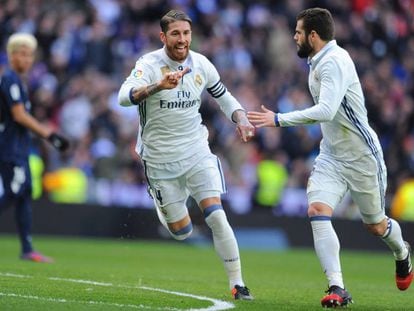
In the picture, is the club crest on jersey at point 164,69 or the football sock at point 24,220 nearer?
the club crest on jersey at point 164,69

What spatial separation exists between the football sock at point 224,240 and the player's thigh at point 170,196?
1.75ft

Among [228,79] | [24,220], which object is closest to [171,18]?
[24,220]

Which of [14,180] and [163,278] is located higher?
[14,180]

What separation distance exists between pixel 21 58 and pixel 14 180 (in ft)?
5.06

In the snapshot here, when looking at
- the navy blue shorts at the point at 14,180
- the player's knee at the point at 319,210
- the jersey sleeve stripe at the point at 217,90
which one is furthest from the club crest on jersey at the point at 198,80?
the navy blue shorts at the point at 14,180

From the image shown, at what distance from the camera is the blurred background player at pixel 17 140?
1423 cm

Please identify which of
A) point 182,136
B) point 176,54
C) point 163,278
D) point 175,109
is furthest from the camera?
point 163,278

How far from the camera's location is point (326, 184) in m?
10.2

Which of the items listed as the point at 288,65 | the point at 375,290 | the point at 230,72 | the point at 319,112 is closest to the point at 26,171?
the point at 375,290

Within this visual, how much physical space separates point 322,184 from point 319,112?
2.46 ft

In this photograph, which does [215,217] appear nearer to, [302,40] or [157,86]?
[157,86]

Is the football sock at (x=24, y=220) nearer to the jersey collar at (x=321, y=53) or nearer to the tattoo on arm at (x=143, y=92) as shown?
the tattoo on arm at (x=143, y=92)

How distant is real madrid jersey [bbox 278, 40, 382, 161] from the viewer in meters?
9.88

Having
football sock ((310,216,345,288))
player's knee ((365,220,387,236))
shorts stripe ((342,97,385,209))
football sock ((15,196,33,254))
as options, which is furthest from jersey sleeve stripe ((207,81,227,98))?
football sock ((15,196,33,254))
